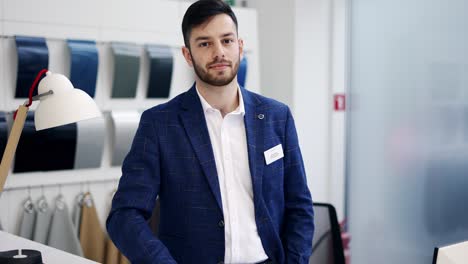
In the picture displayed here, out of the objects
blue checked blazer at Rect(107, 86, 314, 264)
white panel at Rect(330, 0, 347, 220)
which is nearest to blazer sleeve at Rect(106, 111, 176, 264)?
blue checked blazer at Rect(107, 86, 314, 264)

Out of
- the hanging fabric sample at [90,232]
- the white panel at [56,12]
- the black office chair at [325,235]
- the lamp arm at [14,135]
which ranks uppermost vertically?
the white panel at [56,12]

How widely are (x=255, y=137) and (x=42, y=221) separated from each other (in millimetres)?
1721

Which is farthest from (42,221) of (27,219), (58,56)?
(58,56)

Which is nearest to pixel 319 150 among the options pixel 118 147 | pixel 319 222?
pixel 118 147

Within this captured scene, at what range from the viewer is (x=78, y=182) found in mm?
3324

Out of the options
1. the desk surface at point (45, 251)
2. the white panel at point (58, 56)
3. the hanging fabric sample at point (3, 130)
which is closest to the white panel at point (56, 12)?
the white panel at point (58, 56)

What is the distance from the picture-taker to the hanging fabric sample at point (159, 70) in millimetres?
Answer: 3504

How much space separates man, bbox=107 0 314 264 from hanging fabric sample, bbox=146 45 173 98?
1.60 meters

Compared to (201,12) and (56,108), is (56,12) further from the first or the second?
(201,12)

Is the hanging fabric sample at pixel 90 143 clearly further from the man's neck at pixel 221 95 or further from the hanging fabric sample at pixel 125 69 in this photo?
the man's neck at pixel 221 95

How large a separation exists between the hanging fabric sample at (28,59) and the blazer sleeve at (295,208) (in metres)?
1.63

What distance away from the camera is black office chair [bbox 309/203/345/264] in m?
2.37

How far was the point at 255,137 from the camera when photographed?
1904mm

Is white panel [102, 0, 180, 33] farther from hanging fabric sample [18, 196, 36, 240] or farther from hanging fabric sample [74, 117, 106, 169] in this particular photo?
hanging fabric sample [18, 196, 36, 240]
